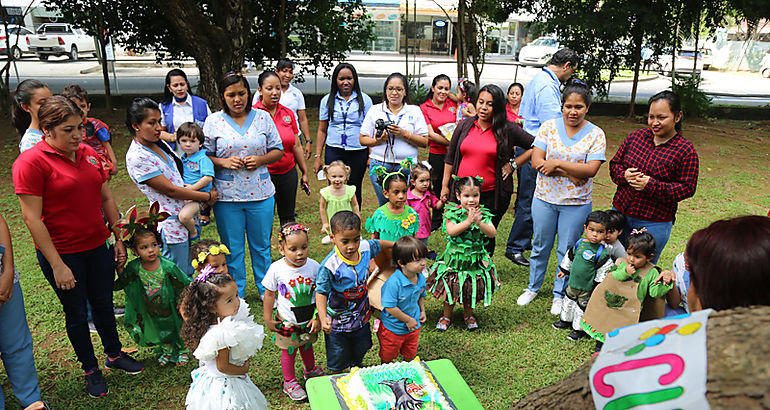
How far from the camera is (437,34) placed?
97.1 ft

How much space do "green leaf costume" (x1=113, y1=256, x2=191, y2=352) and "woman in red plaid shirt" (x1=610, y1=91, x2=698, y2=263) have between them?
10.6 ft

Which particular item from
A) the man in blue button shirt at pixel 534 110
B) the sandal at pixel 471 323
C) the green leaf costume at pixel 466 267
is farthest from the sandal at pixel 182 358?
the man in blue button shirt at pixel 534 110

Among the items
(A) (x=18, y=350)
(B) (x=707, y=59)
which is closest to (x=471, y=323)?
(A) (x=18, y=350)

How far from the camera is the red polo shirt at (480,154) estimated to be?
14.4 ft

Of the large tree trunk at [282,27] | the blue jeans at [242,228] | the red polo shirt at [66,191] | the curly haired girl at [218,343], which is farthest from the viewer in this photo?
the large tree trunk at [282,27]

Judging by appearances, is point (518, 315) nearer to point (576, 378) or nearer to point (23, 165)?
point (576, 378)

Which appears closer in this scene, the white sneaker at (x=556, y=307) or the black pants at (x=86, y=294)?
the black pants at (x=86, y=294)

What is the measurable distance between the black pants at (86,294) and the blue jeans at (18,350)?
215 mm

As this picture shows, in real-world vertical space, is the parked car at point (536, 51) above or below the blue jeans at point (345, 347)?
above

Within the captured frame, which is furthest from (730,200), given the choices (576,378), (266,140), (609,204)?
(576,378)

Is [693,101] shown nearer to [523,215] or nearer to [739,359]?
[523,215]

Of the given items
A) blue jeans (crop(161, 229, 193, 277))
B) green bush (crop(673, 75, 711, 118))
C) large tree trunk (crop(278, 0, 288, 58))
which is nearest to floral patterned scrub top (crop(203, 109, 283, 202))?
blue jeans (crop(161, 229, 193, 277))

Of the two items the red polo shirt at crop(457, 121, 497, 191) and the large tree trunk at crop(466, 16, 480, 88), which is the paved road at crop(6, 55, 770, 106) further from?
the red polo shirt at crop(457, 121, 497, 191)

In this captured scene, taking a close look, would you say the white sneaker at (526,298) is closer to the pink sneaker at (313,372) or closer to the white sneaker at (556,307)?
the white sneaker at (556,307)
